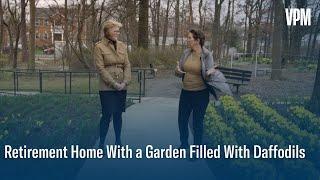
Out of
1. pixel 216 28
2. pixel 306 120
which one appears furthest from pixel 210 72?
pixel 216 28

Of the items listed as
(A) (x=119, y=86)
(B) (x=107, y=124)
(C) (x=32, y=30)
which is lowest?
(B) (x=107, y=124)

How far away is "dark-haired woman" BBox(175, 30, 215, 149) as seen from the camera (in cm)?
477

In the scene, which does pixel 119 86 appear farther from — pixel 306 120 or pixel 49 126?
pixel 306 120

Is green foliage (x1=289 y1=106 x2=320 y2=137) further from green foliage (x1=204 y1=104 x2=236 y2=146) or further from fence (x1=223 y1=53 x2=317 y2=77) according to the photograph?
fence (x1=223 y1=53 x2=317 y2=77)

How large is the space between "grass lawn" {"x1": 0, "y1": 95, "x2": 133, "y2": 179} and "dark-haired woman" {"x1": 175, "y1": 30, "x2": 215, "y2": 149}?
1.53 meters

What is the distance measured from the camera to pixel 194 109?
4.97m

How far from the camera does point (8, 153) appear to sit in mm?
4547

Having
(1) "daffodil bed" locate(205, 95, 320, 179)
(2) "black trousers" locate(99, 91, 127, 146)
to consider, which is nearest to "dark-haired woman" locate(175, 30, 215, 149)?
(1) "daffodil bed" locate(205, 95, 320, 179)

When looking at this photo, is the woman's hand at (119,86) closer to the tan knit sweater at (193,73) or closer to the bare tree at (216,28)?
the tan knit sweater at (193,73)

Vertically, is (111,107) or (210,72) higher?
(210,72)

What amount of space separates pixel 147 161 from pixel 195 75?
4.20 ft

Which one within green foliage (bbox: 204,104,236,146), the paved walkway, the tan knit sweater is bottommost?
the paved walkway

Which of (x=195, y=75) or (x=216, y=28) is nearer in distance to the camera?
(x=195, y=75)

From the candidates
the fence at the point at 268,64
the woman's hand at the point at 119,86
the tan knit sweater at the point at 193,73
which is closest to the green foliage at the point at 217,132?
the tan knit sweater at the point at 193,73
